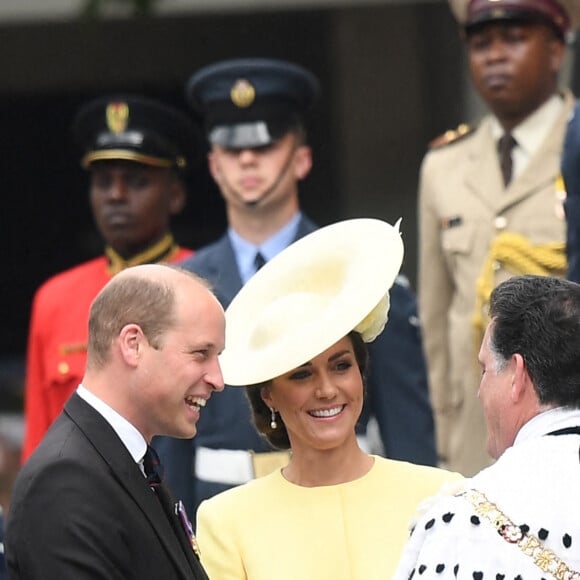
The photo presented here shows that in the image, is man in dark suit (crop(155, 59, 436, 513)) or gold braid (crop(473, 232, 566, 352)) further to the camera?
gold braid (crop(473, 232, 566, 352))

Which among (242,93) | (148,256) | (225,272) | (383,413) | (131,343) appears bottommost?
(383,413)

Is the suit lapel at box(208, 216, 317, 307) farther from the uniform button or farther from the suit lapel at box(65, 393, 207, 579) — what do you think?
the suit lapel at box(65, 393, 207, 579)

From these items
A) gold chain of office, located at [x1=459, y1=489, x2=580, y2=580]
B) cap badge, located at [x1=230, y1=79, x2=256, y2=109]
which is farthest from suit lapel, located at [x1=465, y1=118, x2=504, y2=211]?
gold chain of office, located at [x1=459, y1=489, x2=580, y2=580]

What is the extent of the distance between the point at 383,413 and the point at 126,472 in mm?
1910

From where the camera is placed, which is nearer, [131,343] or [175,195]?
[131,343]

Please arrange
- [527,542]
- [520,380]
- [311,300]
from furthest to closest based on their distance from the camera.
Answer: [311,300] < [520,380] < [527,542]

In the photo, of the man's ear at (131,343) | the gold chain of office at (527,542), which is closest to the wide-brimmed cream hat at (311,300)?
the man's ear at (131,343)

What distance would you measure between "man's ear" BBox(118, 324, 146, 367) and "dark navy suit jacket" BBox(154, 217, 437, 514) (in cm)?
169

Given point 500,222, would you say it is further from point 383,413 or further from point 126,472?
point 126,472

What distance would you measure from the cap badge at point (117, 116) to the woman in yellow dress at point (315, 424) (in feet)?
8.08

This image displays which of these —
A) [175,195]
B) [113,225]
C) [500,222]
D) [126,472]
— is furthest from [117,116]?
[126,472]

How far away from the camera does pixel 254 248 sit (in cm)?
576

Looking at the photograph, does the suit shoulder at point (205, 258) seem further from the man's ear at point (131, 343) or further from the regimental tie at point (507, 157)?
the man's ear at point (131, 343)

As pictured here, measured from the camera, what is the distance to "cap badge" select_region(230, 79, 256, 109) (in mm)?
6078
